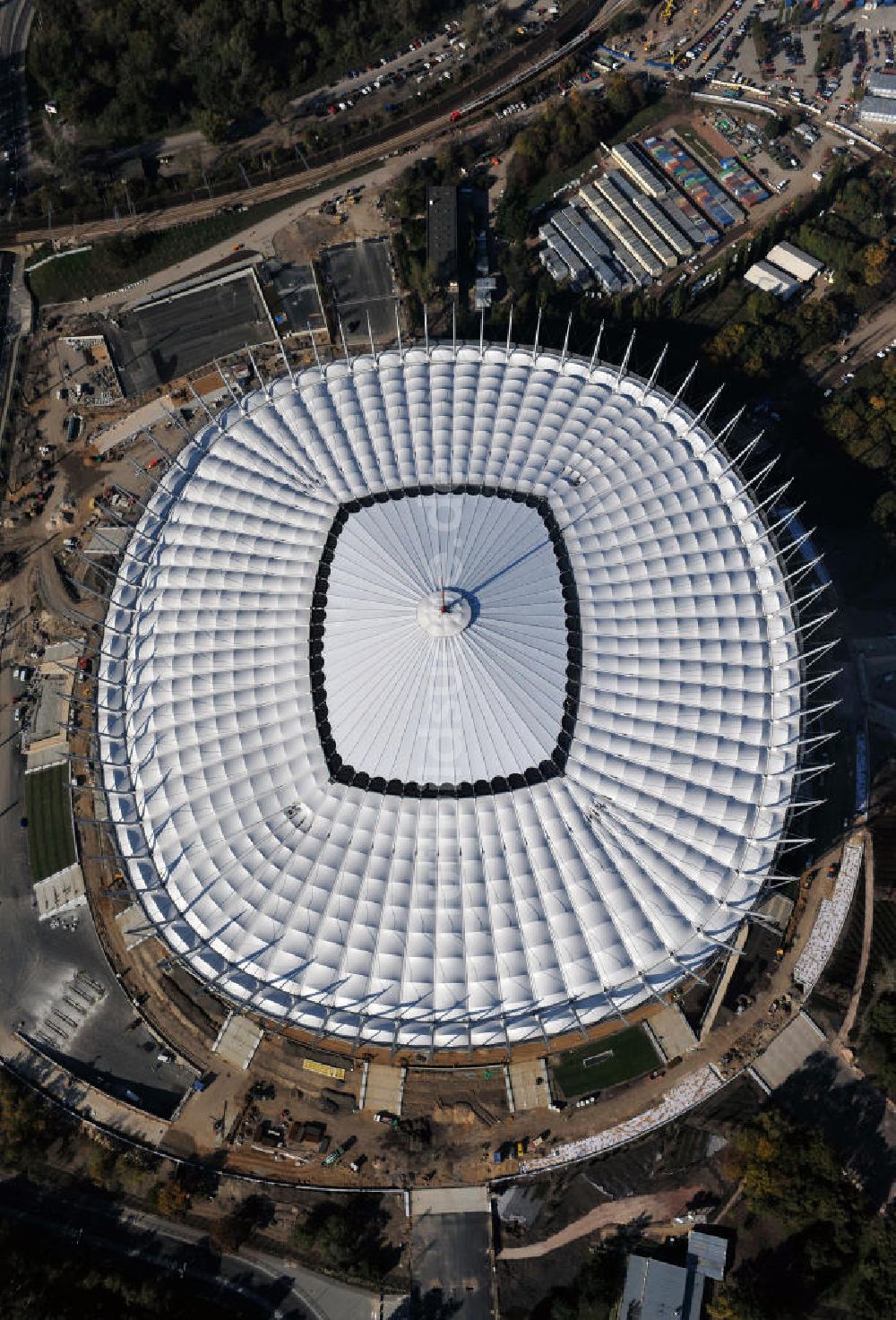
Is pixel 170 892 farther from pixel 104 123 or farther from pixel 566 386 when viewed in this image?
pixel 104 123

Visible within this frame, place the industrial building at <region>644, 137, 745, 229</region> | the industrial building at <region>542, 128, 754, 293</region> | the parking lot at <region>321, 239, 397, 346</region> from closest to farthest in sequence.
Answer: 1. the parking lot at <region>321, 239, 397, 346</region>
2. the industrial building at <region>542, 128, 754, 293</region>
3. the industrial building at <region>644, 137, 745, 229</region>

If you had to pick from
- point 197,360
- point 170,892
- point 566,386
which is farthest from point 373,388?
point 170,892

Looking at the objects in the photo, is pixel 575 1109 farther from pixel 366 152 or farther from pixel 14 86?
pixel 14 86

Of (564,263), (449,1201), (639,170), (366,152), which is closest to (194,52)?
(366,152)

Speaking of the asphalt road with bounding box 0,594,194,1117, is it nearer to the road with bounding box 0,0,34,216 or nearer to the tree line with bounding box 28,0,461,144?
the road with bounding box 0,0,34,216

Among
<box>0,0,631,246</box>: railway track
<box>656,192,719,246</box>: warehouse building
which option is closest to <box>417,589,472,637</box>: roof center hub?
<box>656,192,719,246</box>: warehouse building

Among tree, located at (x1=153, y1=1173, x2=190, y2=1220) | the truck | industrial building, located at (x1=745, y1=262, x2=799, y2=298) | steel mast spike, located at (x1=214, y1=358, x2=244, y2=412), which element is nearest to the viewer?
tree, located at (x1=153, y1=1173, x2=190, y2=1220)

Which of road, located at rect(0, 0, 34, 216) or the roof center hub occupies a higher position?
road, located at rect(0, 0, 34, 216)
